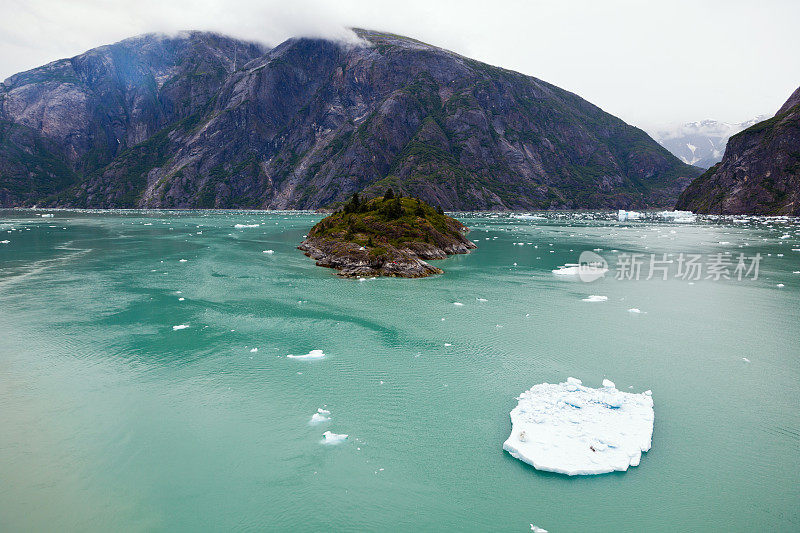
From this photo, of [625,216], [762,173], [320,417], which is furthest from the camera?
[625,216]

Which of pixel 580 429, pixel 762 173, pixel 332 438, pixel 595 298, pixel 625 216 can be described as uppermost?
pixel 762 173

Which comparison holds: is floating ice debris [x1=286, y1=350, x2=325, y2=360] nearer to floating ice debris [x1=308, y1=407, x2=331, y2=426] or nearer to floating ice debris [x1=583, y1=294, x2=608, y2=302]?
floating ice debris [x1=308, y1=407, x2=331, y2=426]

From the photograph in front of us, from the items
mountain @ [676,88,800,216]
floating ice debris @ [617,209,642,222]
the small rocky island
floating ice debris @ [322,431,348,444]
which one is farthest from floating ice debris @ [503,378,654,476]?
mountain @ [676,88,800,216]

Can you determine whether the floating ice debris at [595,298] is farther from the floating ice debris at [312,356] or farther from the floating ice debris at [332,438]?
the floating ice debris at [332,438]

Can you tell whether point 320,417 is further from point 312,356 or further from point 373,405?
point 312,356

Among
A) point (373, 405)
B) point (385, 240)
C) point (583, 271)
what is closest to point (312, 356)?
point (373, 405)
